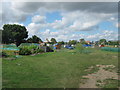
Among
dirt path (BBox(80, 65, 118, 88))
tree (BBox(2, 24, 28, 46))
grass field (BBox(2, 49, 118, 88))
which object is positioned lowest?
dirt path (BBox(80, 65, 118, 88))

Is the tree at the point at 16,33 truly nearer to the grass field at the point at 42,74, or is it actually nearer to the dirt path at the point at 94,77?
the grass field at the point at 42,74

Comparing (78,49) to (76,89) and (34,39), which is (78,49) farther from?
(34,39)

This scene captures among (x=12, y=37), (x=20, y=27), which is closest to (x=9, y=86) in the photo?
(x=12, y=37)

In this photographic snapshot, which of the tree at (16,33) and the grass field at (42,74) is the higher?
the tree at (16,33)

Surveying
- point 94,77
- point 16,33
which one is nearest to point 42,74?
point 94,77

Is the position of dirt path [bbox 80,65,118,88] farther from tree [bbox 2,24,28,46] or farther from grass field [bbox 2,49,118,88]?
tree [bbox 2,24,28,46]

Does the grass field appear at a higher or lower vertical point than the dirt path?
higher

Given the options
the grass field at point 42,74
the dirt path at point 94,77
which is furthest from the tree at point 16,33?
the dirt path at point 94,77

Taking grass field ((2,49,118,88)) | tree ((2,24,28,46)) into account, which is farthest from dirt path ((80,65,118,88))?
tree ((2,24,28,46))

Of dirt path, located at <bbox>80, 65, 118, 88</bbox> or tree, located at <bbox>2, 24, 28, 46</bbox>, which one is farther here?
tree, located at <bbox>2, 24, 28, 46</bbox>

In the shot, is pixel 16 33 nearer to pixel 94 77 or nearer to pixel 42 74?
pixel 42 74

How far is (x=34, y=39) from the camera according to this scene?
63.7m

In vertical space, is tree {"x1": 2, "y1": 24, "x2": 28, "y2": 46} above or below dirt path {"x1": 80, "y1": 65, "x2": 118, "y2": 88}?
above

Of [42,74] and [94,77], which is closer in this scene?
[94,77]
